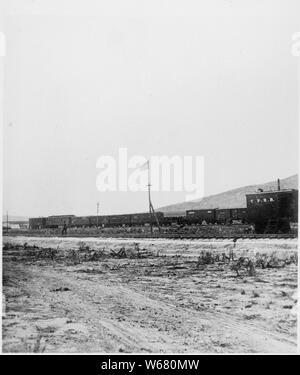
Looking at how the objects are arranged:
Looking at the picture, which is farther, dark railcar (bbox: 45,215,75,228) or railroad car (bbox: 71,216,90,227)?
railroad car (bbox: 71,216,90,227)

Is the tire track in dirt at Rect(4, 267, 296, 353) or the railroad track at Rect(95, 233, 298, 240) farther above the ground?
the railroad track at Rect(95, 233, 298, 240)

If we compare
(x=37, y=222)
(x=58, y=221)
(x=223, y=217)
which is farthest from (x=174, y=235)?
(x=223, y=217)

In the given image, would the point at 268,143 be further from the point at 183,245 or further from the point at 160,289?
the point at 160,289

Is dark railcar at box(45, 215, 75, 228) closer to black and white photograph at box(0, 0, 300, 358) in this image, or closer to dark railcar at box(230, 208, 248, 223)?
black and white photograph at box(0, 0, 300, 358)

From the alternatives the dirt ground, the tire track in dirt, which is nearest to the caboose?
the dirt ground

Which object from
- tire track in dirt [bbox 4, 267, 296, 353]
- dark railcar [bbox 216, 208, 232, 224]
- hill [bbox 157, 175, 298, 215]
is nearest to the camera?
tire track in dirt [bbox 4, 267, 296, 353]

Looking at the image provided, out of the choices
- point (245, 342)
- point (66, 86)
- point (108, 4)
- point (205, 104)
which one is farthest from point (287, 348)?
point (108, 4)
